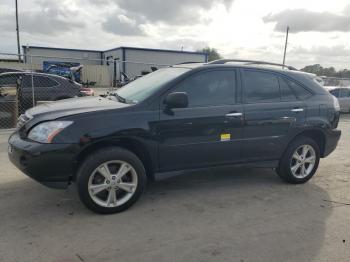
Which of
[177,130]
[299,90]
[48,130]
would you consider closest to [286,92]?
[299,90]

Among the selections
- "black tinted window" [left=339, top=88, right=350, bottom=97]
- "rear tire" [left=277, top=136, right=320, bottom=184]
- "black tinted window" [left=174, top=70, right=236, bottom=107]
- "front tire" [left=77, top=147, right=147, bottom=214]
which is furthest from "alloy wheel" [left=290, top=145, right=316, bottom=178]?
"black tinted window" [left=339, top=88, right=350, bottom=97]

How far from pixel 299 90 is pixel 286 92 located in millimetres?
Answer: 261

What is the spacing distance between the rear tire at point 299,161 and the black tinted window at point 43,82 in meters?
7.74

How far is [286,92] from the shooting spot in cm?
515

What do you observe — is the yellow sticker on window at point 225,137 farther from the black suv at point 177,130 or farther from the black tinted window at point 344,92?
the black tinted window at point 344,92

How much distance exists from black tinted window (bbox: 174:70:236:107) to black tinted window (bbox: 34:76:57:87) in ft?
23.8

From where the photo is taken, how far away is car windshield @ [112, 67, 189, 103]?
4.43 m

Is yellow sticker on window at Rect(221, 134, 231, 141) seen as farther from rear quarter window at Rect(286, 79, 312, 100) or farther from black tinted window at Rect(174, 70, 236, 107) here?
rear quarter window at Rect(286, 79, 312, 100)

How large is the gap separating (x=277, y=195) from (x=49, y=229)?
2.98 m

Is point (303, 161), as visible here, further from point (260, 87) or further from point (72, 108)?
point (72, 108)

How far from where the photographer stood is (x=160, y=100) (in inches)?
168

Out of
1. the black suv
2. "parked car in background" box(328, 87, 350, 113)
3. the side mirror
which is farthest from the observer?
"parked car in background" box(328, 87, 350, 113)

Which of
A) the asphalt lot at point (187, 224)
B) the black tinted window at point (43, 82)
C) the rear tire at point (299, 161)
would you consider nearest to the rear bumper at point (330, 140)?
the rear tire at point (299, 161)

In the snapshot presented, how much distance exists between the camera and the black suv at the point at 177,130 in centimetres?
386
